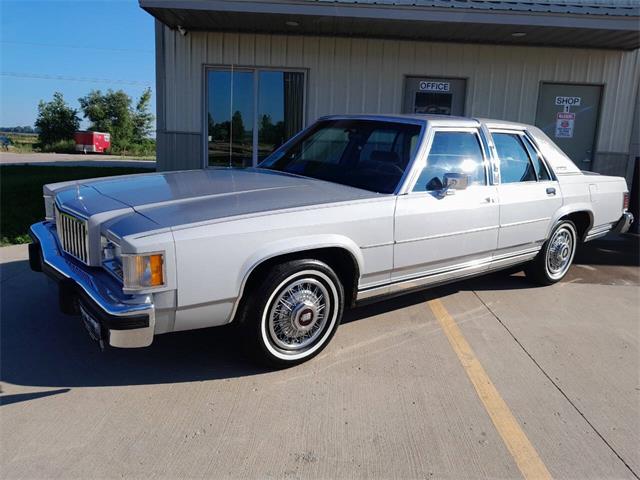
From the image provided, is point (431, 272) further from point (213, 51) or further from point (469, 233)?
point (213, 51)

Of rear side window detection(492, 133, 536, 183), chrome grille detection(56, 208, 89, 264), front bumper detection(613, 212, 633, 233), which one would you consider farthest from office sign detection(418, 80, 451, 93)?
chrome grille detection(56, 208, 89, 264)

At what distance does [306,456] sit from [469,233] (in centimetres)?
248

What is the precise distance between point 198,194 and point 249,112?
6760 millimetres

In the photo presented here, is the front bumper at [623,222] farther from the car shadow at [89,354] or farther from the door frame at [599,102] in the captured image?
the door frame at [599,102]

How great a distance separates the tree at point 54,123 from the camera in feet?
148

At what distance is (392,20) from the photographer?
856 cm

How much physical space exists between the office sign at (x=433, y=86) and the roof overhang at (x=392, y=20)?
2.98 feet

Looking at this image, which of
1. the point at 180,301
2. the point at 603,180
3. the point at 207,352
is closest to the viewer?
the point at 180,301

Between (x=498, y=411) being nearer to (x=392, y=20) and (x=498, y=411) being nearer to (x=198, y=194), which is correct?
(x=198, y=194)

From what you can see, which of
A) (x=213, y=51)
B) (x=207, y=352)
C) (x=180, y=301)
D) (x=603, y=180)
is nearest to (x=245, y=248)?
(x=180, y=301)

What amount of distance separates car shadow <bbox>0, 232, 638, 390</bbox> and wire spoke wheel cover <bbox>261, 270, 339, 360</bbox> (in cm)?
24

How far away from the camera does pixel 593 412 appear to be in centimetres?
336

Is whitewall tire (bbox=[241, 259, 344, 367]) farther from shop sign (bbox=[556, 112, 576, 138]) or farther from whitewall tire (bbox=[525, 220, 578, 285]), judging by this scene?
shop sign (bbox=[556, 112, 576, 138])

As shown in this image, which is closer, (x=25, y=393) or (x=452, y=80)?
(x=25, y=393)
